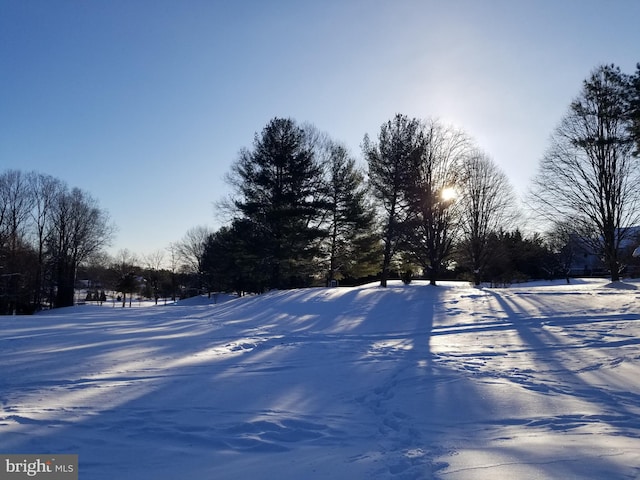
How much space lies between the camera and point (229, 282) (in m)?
48.7

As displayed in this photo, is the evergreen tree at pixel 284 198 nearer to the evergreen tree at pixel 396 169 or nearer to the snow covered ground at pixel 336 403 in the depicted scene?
the evergreen tree at pixel 396 169

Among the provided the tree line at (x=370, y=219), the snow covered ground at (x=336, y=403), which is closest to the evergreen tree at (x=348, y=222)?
the tree line at (x=370, y=219)

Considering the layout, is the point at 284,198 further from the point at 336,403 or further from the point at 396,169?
the point at 336,403

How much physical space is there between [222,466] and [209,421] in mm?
1266

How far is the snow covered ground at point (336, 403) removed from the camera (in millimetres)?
3883

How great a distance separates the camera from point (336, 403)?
6.01 metres

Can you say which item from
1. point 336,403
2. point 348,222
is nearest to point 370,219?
point 348,222

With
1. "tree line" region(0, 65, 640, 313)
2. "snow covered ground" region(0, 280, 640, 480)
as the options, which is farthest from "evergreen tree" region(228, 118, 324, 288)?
"snow covered ground" region(0, 280, 640, 480)

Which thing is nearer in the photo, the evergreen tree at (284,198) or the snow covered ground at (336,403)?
the snow covered ground at (336,403)

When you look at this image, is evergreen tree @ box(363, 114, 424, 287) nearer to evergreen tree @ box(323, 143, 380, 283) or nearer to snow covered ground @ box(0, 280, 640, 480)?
evergreen tree @ box(323, 143, 380, 283)

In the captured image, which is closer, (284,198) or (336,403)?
(336,403)

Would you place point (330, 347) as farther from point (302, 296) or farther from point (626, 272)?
point (626, 272)

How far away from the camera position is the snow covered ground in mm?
3883

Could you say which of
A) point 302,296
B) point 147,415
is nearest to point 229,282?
point 302,296
